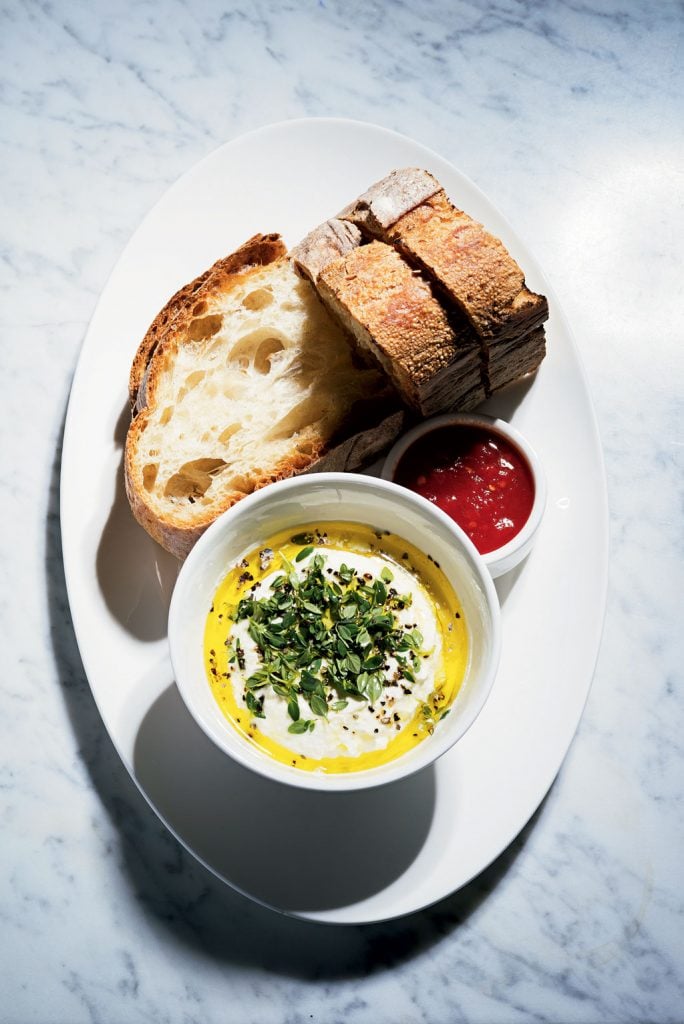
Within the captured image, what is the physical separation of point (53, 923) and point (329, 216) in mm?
2444

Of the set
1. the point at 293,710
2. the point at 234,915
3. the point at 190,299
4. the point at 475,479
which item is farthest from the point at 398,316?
the point at 234,915

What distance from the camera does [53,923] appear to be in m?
2.85

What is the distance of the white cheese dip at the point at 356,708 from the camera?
2.33m

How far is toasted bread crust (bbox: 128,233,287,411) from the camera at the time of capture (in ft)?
9.17

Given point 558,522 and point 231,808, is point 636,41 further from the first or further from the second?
point 231,808

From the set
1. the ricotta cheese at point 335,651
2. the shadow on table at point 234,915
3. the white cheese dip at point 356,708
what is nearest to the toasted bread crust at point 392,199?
the ricotta cheese at point 335,651

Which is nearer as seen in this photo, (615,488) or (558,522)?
(558,522)

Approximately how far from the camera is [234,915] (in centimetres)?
282

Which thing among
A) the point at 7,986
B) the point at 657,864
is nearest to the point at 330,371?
the point at 657,864

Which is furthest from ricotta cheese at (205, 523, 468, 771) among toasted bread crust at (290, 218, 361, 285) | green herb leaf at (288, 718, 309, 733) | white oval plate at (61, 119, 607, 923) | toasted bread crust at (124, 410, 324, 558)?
toasted bread crust at (290, 218, 361, 285)

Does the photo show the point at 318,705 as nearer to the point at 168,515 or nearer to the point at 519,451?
the point at 168,515

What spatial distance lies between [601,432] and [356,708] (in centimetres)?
141

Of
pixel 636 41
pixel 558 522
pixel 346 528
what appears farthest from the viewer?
pixel 636 41

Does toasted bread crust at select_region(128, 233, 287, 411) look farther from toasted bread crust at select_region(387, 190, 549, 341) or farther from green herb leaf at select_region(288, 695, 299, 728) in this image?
green herb leaf at select_region(288, 695, 299, 728)
